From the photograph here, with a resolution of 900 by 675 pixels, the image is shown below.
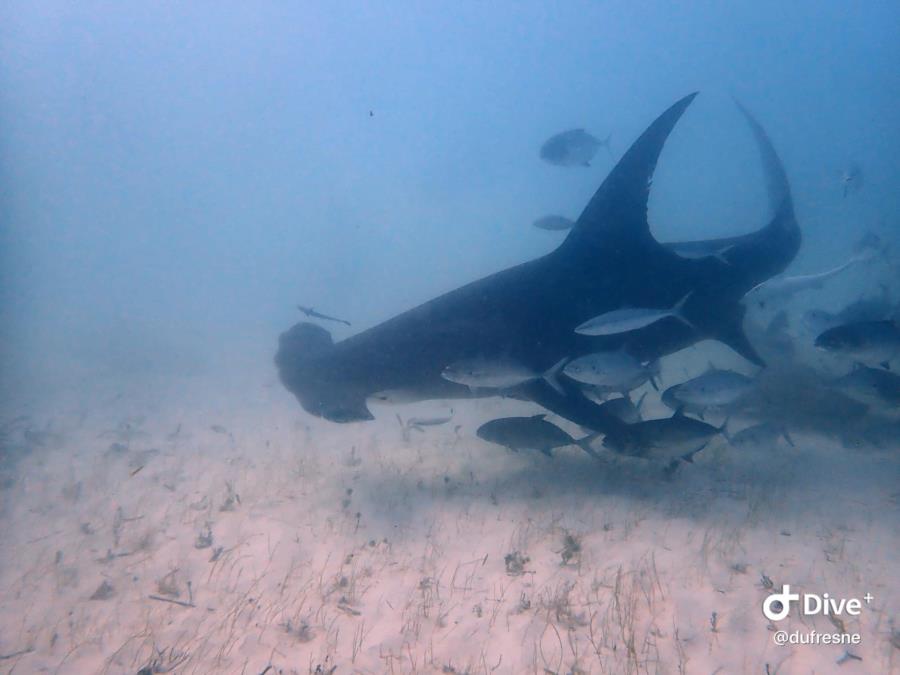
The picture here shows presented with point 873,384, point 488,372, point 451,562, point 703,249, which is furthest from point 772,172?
point 451,562

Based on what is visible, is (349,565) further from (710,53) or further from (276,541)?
(710,53)

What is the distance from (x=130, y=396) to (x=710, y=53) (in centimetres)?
19483

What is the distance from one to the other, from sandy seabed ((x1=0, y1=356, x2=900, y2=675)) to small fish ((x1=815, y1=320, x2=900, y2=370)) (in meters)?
1.58

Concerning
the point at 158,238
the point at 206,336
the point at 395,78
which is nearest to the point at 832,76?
the point at 395,78

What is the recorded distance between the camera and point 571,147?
409 inches

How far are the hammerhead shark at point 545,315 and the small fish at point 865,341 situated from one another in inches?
59.7

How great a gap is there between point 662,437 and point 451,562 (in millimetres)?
2517

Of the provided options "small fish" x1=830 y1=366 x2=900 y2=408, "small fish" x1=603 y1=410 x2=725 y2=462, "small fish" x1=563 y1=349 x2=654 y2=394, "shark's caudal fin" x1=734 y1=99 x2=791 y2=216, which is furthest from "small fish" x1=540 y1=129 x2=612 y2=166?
"small fish" x1=603 y1=410 x2=725 y2=462

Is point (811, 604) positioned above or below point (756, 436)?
above

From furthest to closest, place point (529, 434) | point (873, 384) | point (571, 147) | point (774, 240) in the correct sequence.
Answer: point (571, 147), point (774, 240), point (873, 384), point (529, 434)

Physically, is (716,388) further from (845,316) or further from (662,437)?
(845,316)

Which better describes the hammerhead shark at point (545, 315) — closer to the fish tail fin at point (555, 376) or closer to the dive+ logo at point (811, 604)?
the fish tail fin at point (555, 376)

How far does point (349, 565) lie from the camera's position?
472cm

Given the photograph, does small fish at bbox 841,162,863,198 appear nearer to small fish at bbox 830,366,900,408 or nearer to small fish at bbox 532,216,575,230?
small fish at bbox 532,216,575,230
